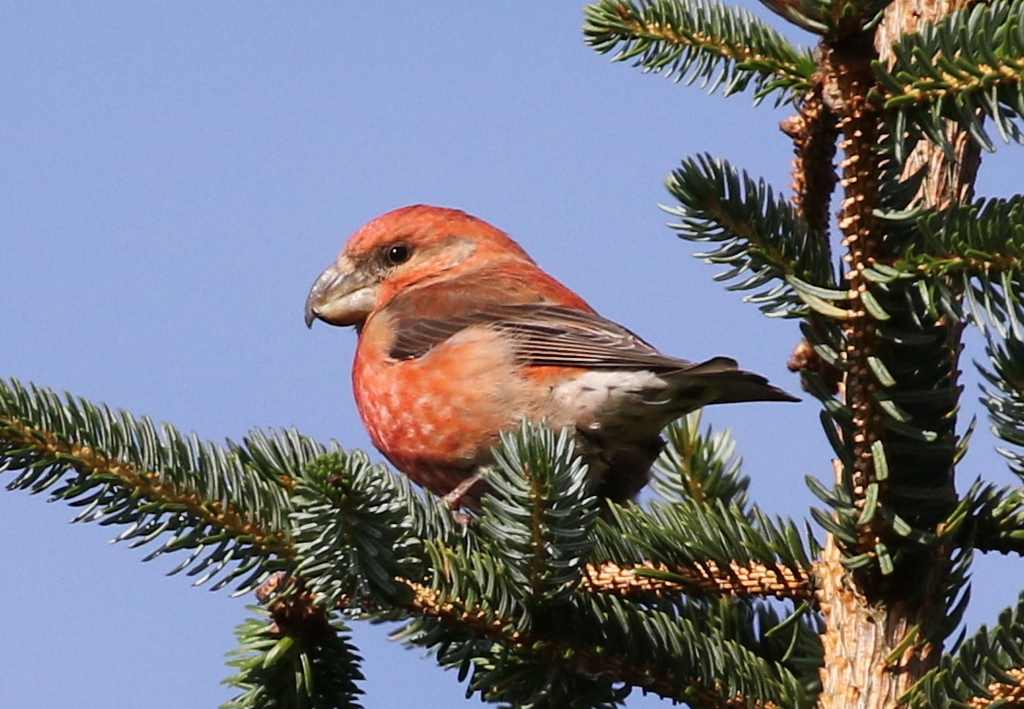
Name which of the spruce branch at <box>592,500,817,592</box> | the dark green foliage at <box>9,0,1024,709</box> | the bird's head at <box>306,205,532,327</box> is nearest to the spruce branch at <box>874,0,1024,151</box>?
the dark green foliage at <box>9,0,1024,709</box>

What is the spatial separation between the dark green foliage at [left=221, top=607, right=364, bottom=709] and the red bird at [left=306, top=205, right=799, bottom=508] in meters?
1.06

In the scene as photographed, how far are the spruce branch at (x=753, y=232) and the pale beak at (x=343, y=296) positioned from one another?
3.01 m

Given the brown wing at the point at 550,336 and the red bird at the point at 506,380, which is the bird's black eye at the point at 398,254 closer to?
the red bird at the point at 506,380

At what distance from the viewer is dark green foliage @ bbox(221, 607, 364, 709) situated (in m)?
2.24

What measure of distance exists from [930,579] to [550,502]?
2.11ft

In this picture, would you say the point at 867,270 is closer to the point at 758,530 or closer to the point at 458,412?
the point at 758,530

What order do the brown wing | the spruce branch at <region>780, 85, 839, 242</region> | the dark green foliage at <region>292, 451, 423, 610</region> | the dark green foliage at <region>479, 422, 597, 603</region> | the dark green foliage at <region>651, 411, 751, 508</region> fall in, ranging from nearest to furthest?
the dark green foliage at <region>292, 451, 423, 610</region>
the dark green foliage at <region>479, 422, 597, 603</region>
the spruce branch at <region>780, 85, 839, 242</region>
the dark green foliage at <region>651, 411, 751, 508</region>
the brown wing

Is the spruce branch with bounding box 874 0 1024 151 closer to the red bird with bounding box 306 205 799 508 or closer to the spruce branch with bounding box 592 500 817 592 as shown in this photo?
the spruce branch with bounding box 592 500 817 592

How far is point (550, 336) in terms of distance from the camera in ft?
12.4

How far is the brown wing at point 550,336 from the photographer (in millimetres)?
3488

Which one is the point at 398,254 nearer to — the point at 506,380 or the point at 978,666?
the point at 506,380

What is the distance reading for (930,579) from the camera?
6.73ft

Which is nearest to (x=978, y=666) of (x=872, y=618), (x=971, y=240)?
(x=872, y=618)

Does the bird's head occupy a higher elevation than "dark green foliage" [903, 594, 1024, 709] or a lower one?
higher
